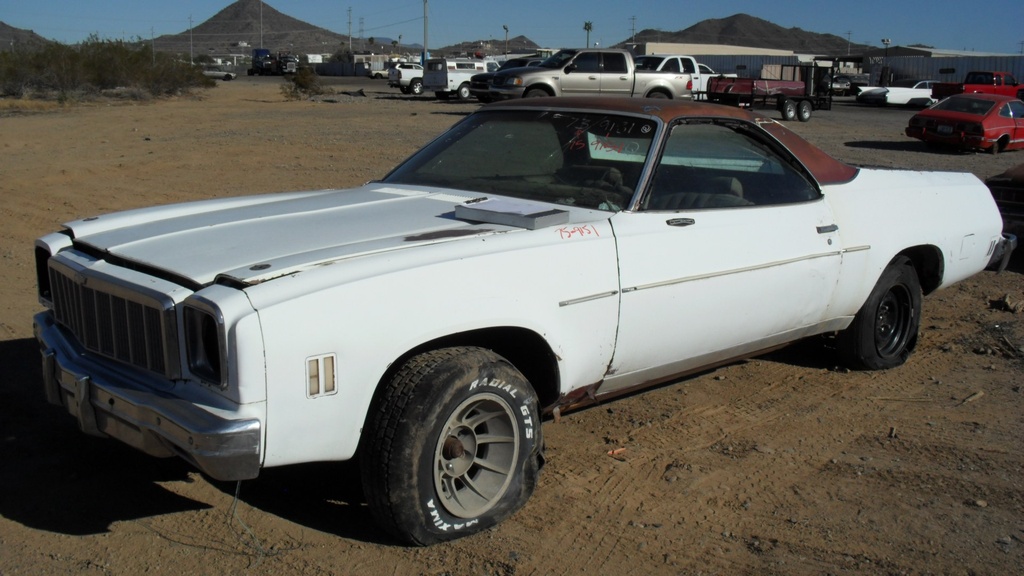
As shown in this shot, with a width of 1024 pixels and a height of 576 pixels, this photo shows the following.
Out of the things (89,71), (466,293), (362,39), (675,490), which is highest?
(362,39)

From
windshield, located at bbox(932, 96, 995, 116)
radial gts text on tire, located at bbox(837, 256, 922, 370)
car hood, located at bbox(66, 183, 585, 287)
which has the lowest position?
radial gts text on tire, located at bbox(837, 256, 922, 370)

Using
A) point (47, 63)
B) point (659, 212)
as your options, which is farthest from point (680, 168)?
point (47, 63)

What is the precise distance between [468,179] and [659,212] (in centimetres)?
102

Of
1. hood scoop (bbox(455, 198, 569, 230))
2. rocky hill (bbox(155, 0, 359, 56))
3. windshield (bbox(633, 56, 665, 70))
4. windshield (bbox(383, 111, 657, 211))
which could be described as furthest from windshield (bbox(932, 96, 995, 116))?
rocky hill (bbox(155, 0, 359, 56))

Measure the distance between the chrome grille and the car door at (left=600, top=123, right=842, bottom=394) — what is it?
68.6 inches

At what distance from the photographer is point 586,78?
23875 mm

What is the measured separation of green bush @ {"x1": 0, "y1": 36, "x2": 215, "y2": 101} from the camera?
107 feet

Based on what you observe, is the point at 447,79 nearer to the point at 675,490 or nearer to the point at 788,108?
the point at 788,108

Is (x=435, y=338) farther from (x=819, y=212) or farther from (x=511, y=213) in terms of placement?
(x=819, y=212)

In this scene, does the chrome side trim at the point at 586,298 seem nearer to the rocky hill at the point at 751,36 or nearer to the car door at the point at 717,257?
the car door at the point at 717,257

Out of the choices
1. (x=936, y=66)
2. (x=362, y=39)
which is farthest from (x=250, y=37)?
(x=936, y=66)

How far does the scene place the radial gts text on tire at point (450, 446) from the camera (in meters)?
3.08

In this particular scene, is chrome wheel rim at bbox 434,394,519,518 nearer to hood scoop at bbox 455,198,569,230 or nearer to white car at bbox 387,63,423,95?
hood scoop at bbox 455,198,569,230

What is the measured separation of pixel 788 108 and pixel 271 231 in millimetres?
24152
